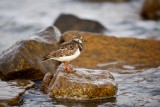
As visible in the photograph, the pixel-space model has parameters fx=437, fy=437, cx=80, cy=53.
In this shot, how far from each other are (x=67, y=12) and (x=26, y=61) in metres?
10.5

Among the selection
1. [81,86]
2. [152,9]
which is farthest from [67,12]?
[81,86]

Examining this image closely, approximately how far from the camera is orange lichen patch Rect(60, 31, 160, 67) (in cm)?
1049

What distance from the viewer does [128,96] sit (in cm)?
796

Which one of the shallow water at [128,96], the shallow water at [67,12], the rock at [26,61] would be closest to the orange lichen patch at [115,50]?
the rock at [26,61]

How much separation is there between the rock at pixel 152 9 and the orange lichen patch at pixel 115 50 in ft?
21.6

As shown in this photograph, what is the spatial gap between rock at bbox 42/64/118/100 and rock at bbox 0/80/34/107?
528 mm

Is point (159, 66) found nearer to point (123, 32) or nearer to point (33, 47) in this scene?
point (33, 47)

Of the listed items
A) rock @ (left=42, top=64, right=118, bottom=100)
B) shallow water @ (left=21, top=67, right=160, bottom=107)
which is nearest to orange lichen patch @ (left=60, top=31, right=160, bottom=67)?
shallow water @ (left=21, top=67, right=160, bottom=107)

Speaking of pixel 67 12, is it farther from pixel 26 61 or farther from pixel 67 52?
pixel 67 52

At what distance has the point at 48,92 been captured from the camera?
8094mm

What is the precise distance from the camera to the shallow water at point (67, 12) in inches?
622

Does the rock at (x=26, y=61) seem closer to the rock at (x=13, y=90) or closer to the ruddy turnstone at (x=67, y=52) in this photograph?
the rock at (x=13, y=90)

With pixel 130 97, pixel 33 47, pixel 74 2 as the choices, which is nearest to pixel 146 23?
pixel 74 2

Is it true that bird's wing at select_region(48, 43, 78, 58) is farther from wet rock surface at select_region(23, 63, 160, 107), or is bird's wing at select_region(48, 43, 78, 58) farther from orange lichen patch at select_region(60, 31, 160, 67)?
orange lichen patch at select_region(60, 31, 160, 67)
